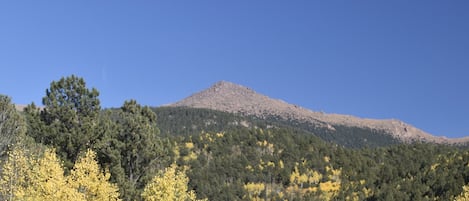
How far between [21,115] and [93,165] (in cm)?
1290

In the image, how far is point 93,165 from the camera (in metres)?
43.2

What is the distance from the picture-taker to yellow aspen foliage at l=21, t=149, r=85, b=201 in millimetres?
37688

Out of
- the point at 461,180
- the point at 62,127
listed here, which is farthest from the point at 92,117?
the point at 461,180

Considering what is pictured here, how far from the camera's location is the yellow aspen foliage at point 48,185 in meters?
37.7

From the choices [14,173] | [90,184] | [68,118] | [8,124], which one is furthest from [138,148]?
[14,173]

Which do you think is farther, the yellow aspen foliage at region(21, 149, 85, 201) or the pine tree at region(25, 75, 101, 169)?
the pine tree at region(25, 75, 101, 169)

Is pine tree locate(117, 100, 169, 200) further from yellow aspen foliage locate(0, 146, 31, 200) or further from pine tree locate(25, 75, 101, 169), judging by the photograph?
yellow aspen foliage locate(0, 146, 31, 200)

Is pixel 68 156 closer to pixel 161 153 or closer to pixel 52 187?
pixel 161 153

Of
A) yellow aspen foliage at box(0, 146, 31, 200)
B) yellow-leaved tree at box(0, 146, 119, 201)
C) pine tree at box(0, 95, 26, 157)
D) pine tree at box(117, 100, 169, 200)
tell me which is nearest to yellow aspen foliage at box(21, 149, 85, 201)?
yellow-leaved tree at box(0, 146, 119, 201)

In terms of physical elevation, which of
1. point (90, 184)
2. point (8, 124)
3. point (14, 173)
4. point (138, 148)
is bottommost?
point (90, 184)

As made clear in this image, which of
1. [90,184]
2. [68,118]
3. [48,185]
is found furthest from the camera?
[68,118]

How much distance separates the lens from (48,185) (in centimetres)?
3800

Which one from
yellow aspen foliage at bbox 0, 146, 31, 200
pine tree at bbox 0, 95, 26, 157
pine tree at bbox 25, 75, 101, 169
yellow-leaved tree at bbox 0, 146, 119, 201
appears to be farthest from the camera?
pine tree at bbox 25, 75, 101, 169

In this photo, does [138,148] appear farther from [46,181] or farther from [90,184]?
[46,181]
